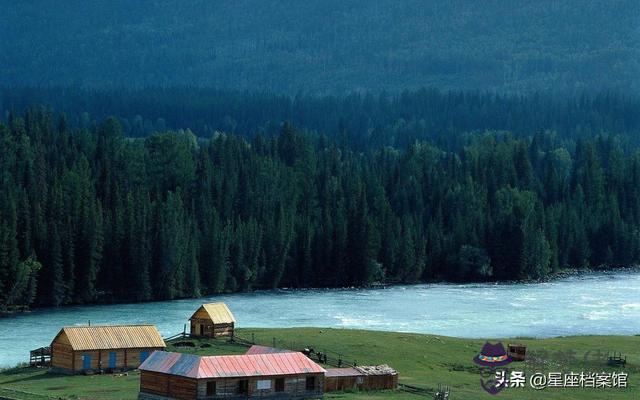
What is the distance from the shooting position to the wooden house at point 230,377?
8719cm

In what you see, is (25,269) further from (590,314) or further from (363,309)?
(590,314)

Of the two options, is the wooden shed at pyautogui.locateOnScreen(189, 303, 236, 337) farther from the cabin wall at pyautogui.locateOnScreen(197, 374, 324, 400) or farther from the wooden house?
the cabin wall at pyautogui.locateOnScreen(197, 374, 324, 400)

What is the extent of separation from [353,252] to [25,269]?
5349cm

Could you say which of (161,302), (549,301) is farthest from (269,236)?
(549,301)

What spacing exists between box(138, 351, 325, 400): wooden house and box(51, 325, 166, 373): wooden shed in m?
11.6

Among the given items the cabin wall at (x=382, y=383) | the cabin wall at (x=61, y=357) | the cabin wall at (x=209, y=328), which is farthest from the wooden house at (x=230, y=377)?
the cabin wall at (x=209, y=328)

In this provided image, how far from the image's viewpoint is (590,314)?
5935 inches

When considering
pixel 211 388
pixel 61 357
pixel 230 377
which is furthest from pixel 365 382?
pixel 61 357

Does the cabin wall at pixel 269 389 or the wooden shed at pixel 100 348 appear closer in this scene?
the cabin wall at pixel 269 389

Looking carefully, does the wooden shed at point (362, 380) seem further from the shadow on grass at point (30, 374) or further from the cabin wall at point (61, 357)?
the shadow on grass at point (30, 374)

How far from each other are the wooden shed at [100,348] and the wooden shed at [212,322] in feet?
35.3

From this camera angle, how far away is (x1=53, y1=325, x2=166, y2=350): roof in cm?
10131

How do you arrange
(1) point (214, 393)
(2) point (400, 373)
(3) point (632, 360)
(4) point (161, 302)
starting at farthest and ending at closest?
(4) point (161, 302) < (3) point (632, 360) < (2) point (400, 373) < (1) point (214, 393)

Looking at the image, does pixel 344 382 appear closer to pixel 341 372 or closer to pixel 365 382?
pixel 365 382
